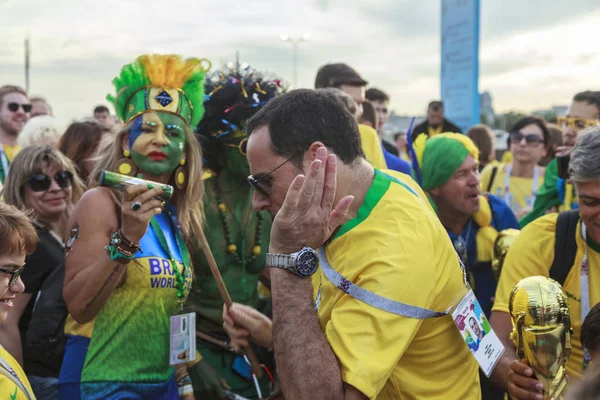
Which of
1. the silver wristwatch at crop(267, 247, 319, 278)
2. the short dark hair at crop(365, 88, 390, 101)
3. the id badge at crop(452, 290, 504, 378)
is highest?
the short dark hair at crop(365, 88, 390, 101)

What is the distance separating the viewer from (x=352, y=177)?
1.99 meters

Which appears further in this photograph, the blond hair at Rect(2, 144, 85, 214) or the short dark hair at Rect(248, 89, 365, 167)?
the blond hair at Rect(2, 144, 85, 214)

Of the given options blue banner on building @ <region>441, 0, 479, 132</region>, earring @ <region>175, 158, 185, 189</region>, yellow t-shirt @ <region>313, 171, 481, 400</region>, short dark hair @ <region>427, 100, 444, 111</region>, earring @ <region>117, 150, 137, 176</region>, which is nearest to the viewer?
yellow t-shirt @ <region>313, 171, 481, 400</region>

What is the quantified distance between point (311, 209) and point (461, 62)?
11465 mm

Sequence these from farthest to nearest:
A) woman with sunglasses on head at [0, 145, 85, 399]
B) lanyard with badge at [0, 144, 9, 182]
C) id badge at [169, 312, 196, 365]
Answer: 1. lanyard with badge at [0, 144, 9, 182]
2. woman with sunglasses on head at [0, 145, 85, 399]
3. id badge at [169, 312, 196, 365]

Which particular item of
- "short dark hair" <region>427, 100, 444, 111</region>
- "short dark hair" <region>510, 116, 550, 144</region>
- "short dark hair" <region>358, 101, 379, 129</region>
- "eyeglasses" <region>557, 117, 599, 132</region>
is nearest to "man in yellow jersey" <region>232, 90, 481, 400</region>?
A: "short dark hair" <region>358, 101, 379, 129</region>

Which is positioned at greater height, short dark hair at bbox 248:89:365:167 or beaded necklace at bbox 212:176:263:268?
short dark hair at bbox 248:89:365:167

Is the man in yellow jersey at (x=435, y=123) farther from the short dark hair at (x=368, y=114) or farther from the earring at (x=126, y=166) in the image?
the earring at (x=126, y=166)

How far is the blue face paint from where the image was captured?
3029 millimetres

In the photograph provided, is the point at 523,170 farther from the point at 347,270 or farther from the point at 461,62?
the point at 461,62

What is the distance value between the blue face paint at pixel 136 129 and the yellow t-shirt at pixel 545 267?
1.92 m

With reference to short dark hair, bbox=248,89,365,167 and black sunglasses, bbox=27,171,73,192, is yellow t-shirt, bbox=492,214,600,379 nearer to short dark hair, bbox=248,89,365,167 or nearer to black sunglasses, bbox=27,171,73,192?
short dark hair, bbox=248,89,365,167

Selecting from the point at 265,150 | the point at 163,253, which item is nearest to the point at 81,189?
the point at 163,253

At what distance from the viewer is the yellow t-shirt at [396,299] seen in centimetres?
169
